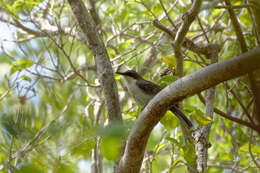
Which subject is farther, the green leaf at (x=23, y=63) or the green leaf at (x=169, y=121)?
the green leaf at (x=23, y=63)

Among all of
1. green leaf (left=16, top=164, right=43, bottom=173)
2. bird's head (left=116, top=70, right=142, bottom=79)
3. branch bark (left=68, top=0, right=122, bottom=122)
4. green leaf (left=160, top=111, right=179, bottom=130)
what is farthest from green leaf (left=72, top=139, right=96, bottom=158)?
bird's head (left=116, top=70, right=142, bottom=79)

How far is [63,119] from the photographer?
1.82 meters

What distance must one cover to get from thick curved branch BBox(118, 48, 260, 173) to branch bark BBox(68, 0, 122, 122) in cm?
59

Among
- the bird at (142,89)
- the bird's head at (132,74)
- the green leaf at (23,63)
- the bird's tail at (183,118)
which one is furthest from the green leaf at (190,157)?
the green leaf at (23,63)

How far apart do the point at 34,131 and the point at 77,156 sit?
33 cm

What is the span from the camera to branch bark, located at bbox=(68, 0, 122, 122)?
3377 mm

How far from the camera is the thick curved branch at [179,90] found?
196 cm

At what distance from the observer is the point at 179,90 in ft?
7.59

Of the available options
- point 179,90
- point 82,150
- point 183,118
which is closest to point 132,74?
point 183,118

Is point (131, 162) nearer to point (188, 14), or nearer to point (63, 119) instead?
point (63, 119)

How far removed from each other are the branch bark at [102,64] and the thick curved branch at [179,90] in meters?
0.59

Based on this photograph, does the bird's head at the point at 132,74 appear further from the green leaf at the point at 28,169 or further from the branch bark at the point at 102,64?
the green leaf at the point at 28,169

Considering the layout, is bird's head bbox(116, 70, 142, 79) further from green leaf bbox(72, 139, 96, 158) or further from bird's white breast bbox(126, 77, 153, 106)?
green leaf bbox(72, 139, 96, 158)

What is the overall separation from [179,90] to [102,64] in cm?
137
